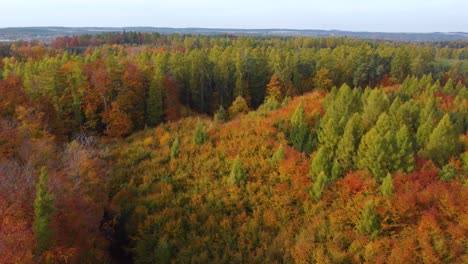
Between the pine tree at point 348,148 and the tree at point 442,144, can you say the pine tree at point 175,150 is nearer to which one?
the pine tree at point 348,148

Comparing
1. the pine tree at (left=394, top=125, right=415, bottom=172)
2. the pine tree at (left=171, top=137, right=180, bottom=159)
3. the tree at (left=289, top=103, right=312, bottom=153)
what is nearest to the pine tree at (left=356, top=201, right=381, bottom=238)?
the pine tree at (left=394, top=125, right=415, bottom=172)

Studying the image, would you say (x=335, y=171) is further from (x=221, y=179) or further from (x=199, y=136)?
(x=199, y=136)

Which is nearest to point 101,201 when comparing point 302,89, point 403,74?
point 302,89

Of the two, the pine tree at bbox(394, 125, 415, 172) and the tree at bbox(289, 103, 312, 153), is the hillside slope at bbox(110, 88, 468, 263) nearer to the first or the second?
the pine tree at bbox(394, 125, 415, 172)

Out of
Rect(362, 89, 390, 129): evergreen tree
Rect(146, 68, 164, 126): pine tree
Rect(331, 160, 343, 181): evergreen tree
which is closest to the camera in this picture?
Rect(331, 160, 343, 181): evergreen tree

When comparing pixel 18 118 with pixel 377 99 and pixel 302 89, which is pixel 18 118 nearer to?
pixel 377 99
